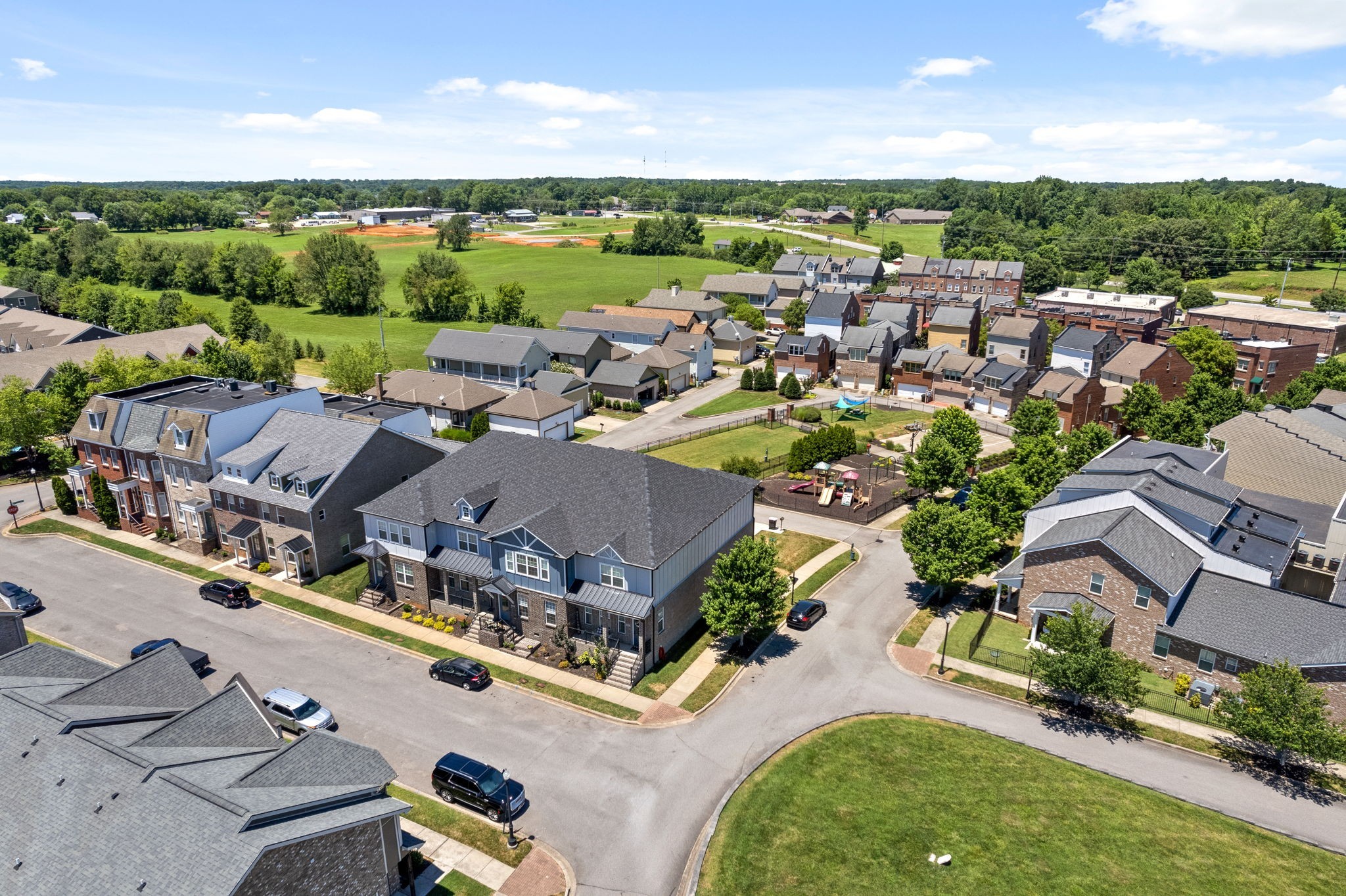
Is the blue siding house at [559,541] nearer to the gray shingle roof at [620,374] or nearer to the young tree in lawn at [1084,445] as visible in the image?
the young tree in lawn at [1084,445]

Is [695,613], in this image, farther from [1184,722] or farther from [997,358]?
[997,358]

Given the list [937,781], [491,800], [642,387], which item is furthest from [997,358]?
[491,800]

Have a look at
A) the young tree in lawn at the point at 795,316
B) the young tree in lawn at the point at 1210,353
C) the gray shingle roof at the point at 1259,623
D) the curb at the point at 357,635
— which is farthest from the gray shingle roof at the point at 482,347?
the young tree in lawn at the point at 1210,353

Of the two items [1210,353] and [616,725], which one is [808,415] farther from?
[616,725]

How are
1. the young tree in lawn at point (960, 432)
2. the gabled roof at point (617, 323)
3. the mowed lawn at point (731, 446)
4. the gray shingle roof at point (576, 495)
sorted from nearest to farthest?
the gray shingle roof at point (576, 495) < the young tree in lawn at point (960, 432) < the mowed lawn at point (731, 446) < the gabled roof at point (617, 323)

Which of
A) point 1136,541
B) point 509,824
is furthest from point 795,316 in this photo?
point 509,824

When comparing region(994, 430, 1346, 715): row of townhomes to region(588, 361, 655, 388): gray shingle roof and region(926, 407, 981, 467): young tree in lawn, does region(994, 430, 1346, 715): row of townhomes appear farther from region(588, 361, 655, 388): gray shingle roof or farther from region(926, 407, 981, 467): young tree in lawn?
region(588, 361, 655, 388): gray shingle roof
